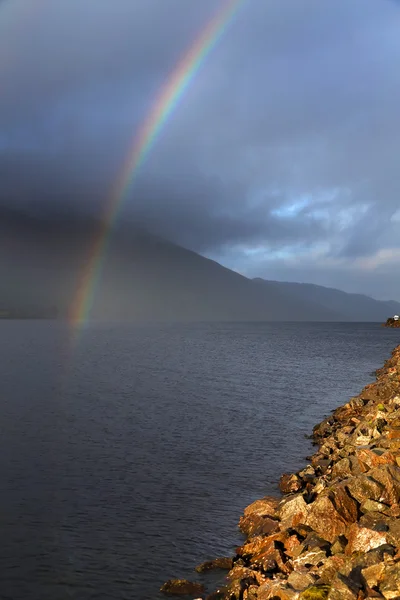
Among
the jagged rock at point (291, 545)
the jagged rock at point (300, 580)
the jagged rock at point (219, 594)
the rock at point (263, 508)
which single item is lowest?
the jagged rock at point (219, 594)

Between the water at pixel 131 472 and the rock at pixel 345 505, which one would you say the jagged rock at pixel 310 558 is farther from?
the water at pixel 131 472

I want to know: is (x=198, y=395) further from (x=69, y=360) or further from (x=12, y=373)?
Answer: (x=69, y=360)

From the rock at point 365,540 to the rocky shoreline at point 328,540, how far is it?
3 centimetres

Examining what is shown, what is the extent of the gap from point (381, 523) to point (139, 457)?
1796 cm

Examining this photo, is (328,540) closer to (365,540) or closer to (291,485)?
(365,540)

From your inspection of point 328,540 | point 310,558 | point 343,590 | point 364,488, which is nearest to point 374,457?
point 364,488

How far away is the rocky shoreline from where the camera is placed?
40.9 feet

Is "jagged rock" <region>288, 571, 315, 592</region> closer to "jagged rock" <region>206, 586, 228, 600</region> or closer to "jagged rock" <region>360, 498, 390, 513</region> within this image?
"jagged rock" <region>206, 586, 228, 600</region>

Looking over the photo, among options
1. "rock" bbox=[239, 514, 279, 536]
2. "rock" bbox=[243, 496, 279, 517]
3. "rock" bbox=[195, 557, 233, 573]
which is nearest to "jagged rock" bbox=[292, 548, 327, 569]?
"rock" bbox=[195, 557, 233, 573]

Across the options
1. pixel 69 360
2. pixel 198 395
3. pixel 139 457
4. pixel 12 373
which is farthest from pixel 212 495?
pixel 69 360

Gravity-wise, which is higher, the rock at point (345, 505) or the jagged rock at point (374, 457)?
the jagged rock at point (374, 457)

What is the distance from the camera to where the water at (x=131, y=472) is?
17.7 metres

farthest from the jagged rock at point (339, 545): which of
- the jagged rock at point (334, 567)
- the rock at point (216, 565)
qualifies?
the rock at point (216, 565)

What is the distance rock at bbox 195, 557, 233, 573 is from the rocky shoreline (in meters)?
0.05
